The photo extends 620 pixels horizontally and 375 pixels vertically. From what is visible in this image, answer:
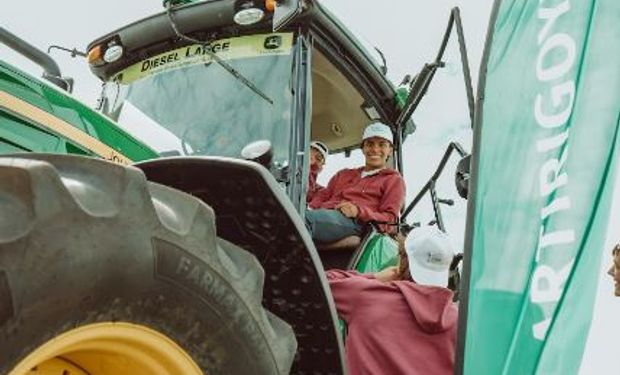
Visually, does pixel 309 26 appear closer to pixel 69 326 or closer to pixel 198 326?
pixel 198 326

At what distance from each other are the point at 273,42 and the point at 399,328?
5.03ft

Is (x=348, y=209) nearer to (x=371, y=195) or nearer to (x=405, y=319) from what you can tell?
(x=371, y=195)

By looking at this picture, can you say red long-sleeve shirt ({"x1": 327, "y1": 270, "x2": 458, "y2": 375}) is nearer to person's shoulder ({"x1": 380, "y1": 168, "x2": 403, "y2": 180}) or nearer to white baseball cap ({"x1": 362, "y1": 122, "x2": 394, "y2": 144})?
person's shoulder ({"x1": 380, "y1": 168, "x2": 403, "y2": 180})

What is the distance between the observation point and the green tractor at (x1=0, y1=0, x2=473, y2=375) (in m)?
1.27

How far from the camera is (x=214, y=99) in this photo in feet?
12.1

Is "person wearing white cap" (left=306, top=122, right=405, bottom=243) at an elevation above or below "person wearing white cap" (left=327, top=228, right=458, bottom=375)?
above

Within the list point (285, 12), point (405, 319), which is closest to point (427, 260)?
point (405, 319)

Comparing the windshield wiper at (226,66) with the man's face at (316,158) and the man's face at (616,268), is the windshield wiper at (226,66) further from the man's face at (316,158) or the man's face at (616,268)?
the man's face at (616,268)

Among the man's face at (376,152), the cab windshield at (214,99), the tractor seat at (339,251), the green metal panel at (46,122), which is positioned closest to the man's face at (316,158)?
the man's face at (376,152)

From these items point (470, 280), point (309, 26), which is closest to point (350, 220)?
point (309, 26)

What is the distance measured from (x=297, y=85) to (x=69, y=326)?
7.99 ft

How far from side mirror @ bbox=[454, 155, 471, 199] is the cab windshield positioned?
81 centimetres

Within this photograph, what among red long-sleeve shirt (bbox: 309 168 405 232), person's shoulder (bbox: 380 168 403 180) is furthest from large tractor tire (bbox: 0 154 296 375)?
person's shoulder (bbox: 380 168 403 180)

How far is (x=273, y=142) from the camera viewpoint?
11.5 ft
